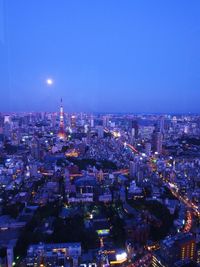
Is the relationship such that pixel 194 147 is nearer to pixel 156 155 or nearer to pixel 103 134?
pixel 156 155

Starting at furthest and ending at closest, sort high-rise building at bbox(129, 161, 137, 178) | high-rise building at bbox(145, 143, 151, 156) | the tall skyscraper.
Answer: the tall skyscraper < high-rise building at bbox(145, 143, 151, 156) < high-rise building at bbox(129, 161, 137, 178)

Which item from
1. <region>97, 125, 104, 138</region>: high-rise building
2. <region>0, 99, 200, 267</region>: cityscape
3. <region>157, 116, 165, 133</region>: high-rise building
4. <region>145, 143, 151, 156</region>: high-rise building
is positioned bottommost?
<region>0, 99, 200, 267</region>: cityscape

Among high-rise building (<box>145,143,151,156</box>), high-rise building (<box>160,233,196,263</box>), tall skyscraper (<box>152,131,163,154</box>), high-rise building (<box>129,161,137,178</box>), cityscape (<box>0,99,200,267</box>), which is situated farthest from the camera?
tall skyscraper (<box>152,131,163,154</box>)

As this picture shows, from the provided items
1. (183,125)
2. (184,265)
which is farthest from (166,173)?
(183,125)

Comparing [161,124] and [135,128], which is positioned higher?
[161,124]

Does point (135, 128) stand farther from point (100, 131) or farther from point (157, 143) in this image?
point (157, 143)

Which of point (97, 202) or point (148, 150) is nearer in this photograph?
point (97, 202)

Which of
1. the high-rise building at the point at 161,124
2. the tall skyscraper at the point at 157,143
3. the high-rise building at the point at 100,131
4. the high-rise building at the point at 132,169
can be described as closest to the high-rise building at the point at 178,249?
the high-rise building at the point at 132,169

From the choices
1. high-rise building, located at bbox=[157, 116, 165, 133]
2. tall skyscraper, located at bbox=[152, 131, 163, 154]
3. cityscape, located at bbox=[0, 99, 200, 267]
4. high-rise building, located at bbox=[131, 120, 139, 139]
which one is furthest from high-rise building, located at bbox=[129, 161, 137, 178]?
high-rise building, located at bbox=[157, 116, 165, 133]

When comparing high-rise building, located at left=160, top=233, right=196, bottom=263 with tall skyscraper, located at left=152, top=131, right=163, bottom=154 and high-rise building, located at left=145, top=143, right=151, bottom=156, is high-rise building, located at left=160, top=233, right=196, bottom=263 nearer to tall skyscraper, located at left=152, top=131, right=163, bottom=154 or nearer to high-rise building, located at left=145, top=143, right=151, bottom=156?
high-rise building, located at left=145, top=143, right=151, bottom=156

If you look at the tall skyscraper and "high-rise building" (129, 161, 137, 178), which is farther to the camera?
the tall skyscraper

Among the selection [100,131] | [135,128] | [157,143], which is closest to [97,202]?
[157,143]

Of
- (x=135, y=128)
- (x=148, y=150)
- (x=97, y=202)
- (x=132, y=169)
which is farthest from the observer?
(x=135, y=128)

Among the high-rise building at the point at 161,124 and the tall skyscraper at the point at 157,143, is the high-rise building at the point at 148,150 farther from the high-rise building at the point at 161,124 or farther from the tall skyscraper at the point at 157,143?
the high-rise building at the point at 161,124
